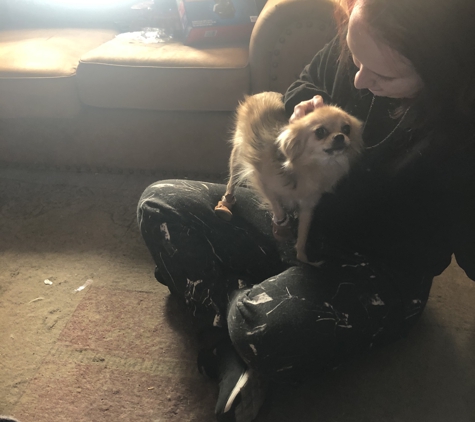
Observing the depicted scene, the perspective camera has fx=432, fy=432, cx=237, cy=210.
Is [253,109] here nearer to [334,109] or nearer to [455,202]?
[334,109]

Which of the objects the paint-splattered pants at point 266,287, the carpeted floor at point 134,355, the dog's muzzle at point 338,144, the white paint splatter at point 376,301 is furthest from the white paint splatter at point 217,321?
the dog's muzzle at point 338,144

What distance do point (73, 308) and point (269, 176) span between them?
29.8 inches

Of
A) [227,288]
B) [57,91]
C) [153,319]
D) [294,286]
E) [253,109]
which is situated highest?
[253,109]

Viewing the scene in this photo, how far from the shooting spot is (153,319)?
1309mm

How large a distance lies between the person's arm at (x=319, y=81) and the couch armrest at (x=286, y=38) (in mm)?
371

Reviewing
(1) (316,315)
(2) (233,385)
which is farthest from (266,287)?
(2) (233,385)

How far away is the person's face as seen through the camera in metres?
0.81

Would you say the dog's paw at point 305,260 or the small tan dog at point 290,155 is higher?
the small tan dog at point 290,155

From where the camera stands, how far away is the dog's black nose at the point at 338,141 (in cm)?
91

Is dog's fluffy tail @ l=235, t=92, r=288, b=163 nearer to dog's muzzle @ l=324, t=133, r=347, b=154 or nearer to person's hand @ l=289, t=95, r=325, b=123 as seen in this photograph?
person's hand @ l=289, t=95, r=325, b=123

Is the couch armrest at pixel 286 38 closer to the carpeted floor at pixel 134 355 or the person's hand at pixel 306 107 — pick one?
the person's hand at pixel 306 107

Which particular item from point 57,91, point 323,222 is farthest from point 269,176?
point 57,91

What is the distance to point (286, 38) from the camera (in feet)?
5.19

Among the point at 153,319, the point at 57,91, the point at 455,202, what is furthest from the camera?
the point at 57,91
